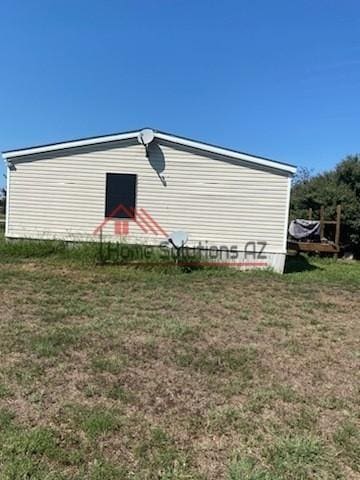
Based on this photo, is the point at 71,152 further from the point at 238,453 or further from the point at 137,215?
the point at 238,453

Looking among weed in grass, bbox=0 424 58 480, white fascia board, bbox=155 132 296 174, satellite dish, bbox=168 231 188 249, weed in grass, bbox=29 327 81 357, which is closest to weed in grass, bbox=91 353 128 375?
weed in grass, bbox=29 327 81 357

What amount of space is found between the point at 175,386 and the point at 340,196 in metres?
12.1

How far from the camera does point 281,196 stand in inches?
336

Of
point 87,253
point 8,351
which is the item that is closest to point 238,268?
point 87,253

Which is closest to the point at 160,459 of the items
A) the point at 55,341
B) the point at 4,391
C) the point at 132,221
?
the point at 4,391

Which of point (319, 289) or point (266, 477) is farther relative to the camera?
point (319, 289)

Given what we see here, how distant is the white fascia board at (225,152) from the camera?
27.7 feet

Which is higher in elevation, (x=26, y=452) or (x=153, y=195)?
(x=153, y=195)

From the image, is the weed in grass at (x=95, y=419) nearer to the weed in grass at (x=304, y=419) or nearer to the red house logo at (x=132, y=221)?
the weed in grass at (x=304, y=419)

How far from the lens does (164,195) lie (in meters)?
8.67

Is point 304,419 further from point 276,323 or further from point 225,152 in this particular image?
point 225,152

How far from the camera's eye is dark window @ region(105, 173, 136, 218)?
28.6 feet

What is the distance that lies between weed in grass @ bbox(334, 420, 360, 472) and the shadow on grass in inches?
257

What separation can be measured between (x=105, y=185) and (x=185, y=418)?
22.7 ft
